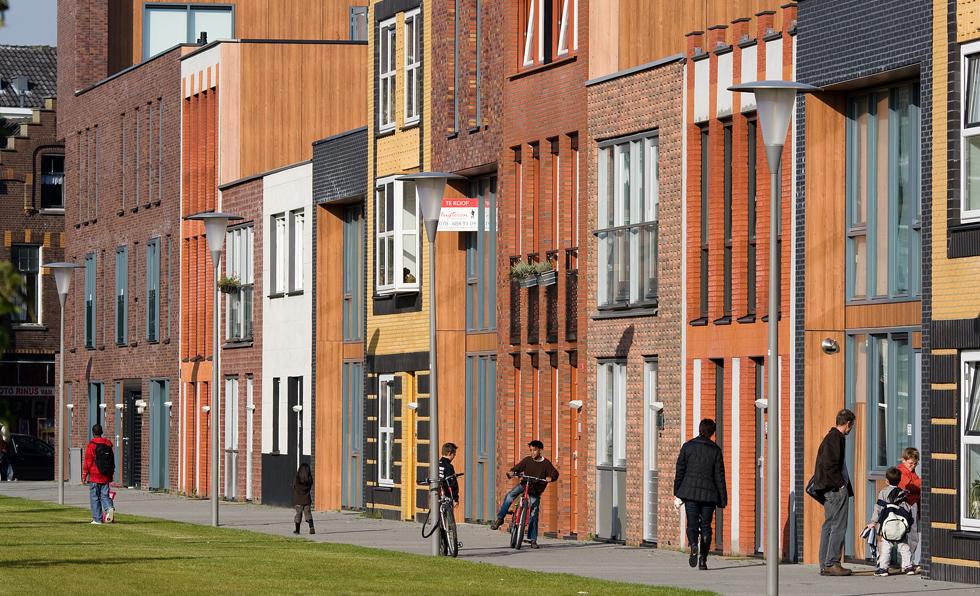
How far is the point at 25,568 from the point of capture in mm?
25484

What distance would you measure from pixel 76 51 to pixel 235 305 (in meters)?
18.6

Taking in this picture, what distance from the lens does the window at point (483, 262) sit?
121ft

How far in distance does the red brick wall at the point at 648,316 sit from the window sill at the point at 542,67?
3.33 feet

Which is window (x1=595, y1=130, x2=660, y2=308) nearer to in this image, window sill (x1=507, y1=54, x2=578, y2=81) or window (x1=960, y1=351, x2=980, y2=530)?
window sill (x1=507, y1=54, x2=578, y2=81)

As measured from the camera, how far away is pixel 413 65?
39.4 metres

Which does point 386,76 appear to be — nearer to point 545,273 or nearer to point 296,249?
point 296,249

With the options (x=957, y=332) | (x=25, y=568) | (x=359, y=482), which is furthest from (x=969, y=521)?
(x=359, y=482)

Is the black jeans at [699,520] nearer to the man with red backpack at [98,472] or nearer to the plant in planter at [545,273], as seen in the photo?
the plant in planter at [545,273]

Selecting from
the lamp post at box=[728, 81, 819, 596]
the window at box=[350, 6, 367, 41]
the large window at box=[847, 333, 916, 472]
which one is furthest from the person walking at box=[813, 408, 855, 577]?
the window at box=[350, 6, 367, 41]

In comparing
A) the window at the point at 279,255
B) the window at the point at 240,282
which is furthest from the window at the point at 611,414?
the window at the point at 240,282

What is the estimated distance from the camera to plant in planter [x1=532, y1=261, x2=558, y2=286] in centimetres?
3325

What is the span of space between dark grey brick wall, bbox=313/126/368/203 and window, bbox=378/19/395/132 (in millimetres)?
942

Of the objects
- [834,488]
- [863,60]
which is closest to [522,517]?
[834,488]

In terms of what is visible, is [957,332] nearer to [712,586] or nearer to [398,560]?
[712,586]
